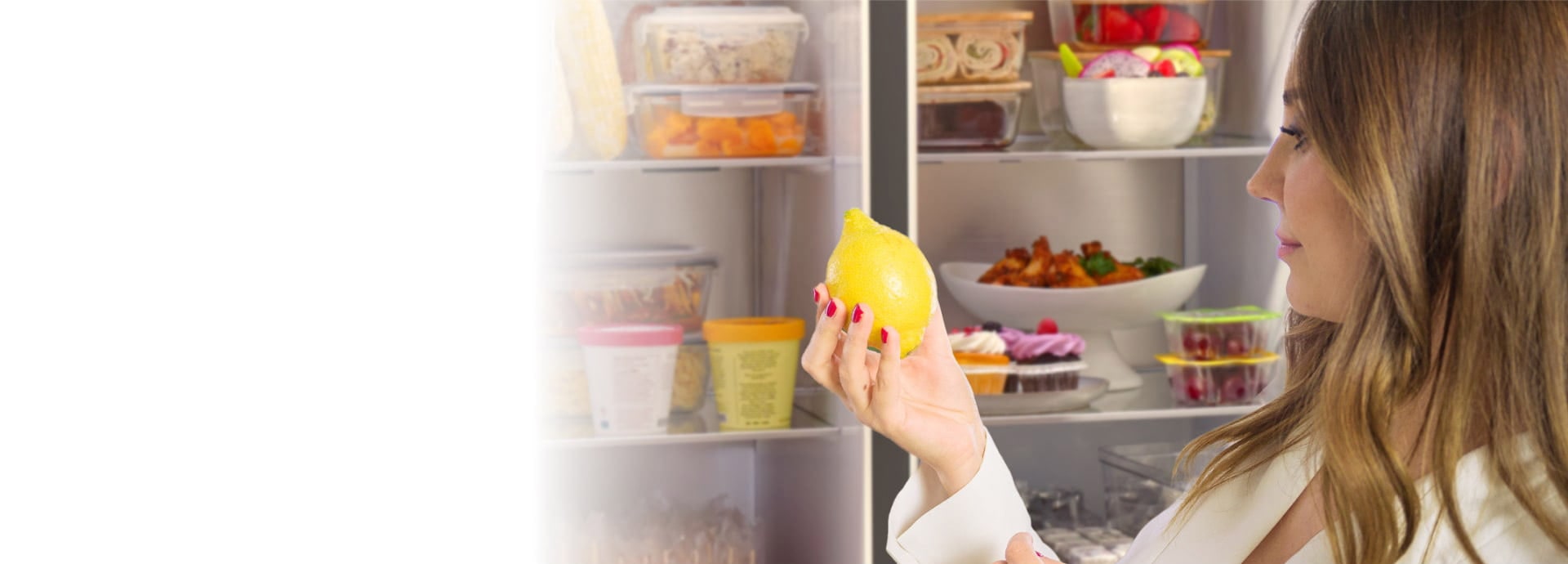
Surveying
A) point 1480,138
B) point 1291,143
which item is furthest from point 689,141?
point 1480,138

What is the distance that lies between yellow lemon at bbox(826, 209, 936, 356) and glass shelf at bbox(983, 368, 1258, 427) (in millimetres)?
745

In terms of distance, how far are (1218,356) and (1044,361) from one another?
0.91 ft

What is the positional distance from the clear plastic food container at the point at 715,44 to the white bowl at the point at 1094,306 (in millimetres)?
463

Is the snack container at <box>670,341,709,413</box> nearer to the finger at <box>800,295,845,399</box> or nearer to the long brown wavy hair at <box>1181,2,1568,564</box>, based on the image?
the finger at <box>800,295,845,399</box>

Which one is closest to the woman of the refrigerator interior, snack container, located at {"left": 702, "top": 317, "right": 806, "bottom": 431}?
the refrigerator interior

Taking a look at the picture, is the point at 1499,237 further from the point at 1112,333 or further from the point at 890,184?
the point at 1112,333

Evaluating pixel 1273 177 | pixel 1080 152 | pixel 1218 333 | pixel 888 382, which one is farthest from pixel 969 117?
pixel 1273 177

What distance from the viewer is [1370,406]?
2.46 feet

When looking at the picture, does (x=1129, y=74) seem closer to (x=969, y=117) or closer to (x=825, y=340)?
(x=969, y=117)

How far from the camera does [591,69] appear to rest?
5.71 ft

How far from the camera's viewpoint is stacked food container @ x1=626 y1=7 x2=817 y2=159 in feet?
5.79

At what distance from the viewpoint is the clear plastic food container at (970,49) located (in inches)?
72.4

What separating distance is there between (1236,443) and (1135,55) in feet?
3.39

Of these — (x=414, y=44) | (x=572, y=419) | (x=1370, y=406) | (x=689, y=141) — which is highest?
(x=414, y=44)
